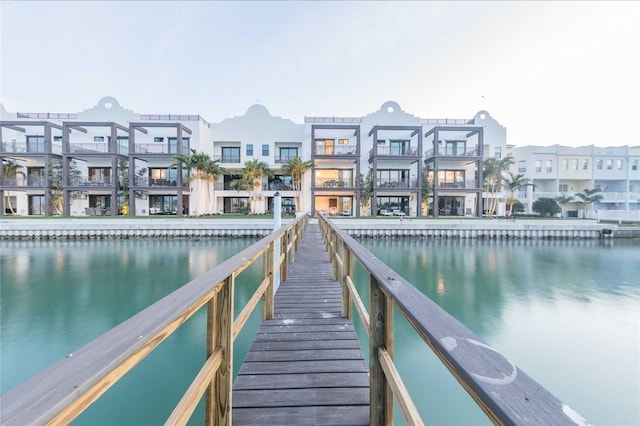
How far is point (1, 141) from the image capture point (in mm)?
26969

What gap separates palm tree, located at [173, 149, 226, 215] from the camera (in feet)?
87.0

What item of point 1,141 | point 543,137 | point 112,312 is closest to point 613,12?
point 112,312

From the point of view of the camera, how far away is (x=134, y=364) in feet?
3.32

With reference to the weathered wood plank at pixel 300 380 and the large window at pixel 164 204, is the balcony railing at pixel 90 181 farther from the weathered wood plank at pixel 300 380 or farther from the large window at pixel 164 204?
the weathered wood plank at pixel 300 380

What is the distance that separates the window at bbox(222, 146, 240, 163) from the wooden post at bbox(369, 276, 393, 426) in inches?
1224

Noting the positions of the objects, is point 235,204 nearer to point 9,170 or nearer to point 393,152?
point 393,152

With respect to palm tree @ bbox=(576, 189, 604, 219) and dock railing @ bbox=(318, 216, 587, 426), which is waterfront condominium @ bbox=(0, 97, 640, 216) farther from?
dock railing @ bbox=(318, 216, 587, 426)

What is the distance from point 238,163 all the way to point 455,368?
3137 centimetres

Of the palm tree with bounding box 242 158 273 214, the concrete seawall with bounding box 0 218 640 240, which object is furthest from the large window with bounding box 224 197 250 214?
the concrete seawall with bounding box 0 218 640 240

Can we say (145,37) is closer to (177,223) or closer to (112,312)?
(177,223)

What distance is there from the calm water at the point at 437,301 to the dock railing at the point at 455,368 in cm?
354

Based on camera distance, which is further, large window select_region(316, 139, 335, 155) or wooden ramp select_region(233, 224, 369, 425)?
large window select_region(316, 139, 335, 155)

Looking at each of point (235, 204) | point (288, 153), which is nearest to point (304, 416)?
point (288, 153)

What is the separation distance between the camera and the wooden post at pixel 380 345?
1.99 meters
